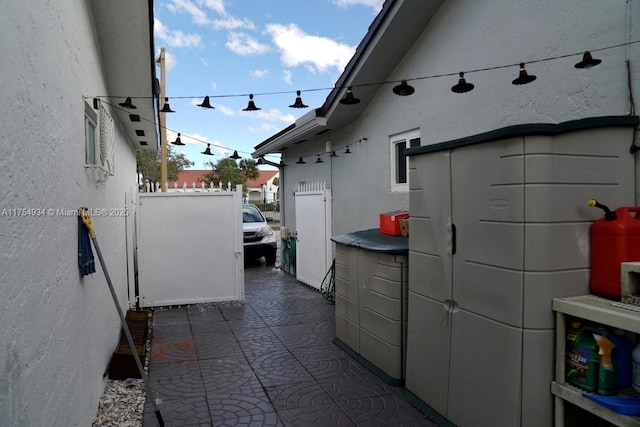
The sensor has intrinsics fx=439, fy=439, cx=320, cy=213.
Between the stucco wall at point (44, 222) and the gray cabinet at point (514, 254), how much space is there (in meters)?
2.63

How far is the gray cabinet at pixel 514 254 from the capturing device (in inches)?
106

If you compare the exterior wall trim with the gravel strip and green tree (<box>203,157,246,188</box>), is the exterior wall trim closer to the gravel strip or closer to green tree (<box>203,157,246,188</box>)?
the gravel strip

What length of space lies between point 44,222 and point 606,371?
10.4ft

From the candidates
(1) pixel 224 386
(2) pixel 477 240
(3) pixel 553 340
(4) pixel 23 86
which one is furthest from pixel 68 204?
(3) pixel 553 340

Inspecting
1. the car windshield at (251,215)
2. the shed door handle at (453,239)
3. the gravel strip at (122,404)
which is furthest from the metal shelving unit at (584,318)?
the car windshield at (251,215)

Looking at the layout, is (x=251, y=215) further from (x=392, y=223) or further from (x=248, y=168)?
(x=248, y=168)

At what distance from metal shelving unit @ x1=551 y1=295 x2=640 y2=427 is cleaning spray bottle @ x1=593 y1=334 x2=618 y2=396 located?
0.11 metres

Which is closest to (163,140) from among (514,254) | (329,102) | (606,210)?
(329,102)

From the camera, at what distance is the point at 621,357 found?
2.47 meters

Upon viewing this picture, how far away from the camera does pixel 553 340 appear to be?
2732 mm

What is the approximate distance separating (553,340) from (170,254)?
647 centimetres

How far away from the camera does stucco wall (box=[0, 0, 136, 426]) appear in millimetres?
1777

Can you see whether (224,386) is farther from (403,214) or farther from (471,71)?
(471,71)

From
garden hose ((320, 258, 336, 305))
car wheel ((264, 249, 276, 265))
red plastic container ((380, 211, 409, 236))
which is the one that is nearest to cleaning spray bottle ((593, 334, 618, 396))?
red plastic container ((380, 211, 409, 236))
